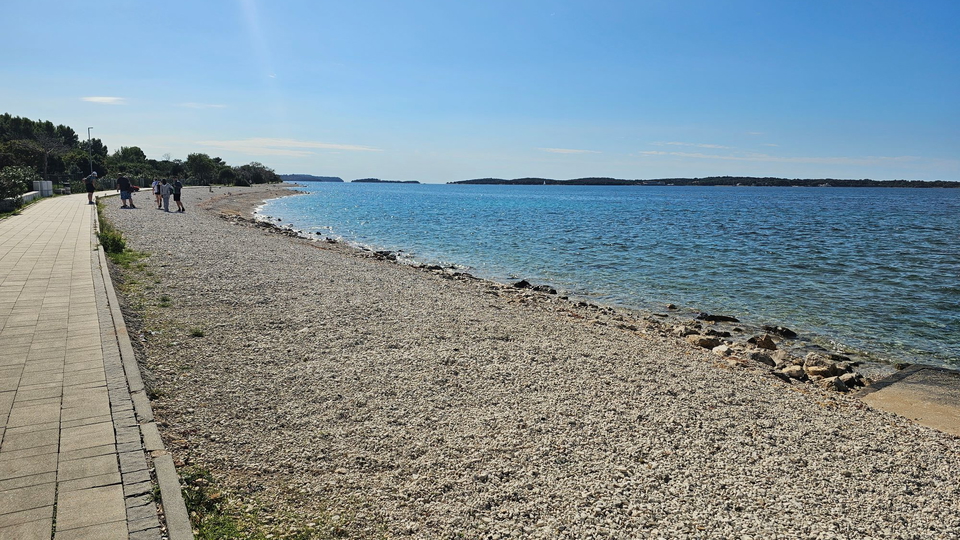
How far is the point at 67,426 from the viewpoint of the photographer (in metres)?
5.06

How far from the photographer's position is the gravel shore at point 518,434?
4672mm

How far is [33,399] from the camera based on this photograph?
18.5ft

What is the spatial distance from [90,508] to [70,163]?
88975 millimetres

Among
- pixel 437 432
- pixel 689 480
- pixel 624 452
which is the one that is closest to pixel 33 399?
pixel 437 432

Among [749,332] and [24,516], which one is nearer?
[24,516]

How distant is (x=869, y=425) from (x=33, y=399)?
387 inches

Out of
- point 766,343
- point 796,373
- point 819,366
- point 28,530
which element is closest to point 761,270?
point 766,343

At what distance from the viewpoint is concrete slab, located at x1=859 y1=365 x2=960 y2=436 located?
8.41 metres

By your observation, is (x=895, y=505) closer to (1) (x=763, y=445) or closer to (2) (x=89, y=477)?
(1) (x=763, y=445)

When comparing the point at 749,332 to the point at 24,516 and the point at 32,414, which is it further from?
the point at 24,516

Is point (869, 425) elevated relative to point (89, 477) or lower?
lower

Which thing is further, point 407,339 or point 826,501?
point 407,339

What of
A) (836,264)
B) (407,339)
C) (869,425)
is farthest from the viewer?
(836,264)

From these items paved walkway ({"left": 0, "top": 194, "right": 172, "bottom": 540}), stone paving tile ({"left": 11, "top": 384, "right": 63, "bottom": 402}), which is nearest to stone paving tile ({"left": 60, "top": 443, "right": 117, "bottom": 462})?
paved walkway ({"left": 0, "top": 194, "right": 172, "bottom": 540})
